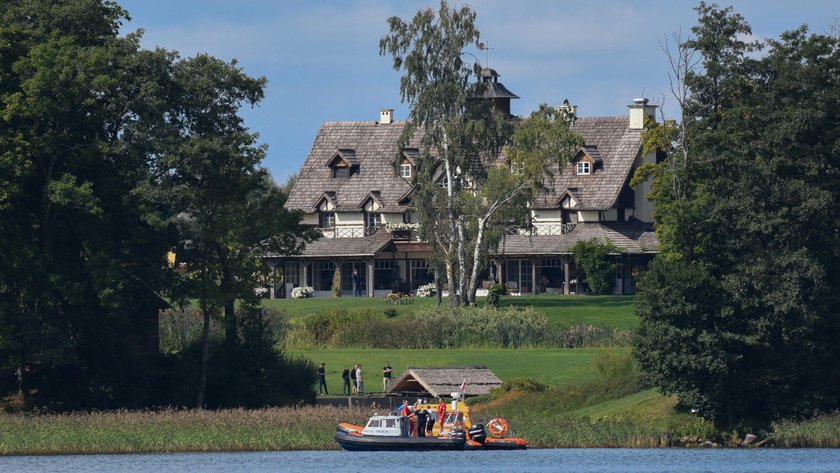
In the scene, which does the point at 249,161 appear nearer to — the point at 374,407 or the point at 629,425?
the point at 374,407

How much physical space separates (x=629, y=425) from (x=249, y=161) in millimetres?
17291

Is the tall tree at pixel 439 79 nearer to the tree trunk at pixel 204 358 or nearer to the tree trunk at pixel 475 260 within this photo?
the tree trunk at pixel 475 260

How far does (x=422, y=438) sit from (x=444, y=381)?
10.1 metres

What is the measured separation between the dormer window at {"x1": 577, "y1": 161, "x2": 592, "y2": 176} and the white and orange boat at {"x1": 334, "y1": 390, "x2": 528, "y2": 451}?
5250cm

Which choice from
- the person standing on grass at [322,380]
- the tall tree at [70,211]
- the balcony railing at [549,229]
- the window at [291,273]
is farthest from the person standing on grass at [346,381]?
the window at [291,273]

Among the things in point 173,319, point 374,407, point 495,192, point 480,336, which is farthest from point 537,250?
point 374,407

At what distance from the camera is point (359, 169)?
116 m

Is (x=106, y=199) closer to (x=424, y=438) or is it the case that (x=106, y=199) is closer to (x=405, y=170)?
(x=424, y=438)

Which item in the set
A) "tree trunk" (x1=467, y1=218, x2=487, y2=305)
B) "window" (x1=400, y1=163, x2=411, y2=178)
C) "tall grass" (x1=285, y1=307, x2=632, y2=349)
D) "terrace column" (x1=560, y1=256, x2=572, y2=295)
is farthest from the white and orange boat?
"window" (x1=400, y1=163, x2=411, y2=178)

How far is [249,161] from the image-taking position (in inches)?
2648

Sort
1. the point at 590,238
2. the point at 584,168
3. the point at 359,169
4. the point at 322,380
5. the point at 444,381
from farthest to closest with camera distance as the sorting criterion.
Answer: the point at 359,169, the point at 584,168, the point at 590,238, the point at 322,380, the point at 444,381

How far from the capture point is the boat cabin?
58.7 m

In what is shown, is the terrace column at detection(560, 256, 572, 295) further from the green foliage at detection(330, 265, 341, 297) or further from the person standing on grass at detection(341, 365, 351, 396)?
the person standing on grass at detection(341, 365, 351, 396)

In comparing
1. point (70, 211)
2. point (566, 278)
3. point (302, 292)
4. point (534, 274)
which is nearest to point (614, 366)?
point (70, 211)
